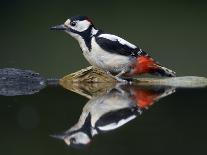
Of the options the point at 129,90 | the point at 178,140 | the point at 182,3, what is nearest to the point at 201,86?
the point at 129,90

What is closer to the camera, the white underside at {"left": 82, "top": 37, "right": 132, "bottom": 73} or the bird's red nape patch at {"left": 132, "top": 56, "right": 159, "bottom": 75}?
the white underside at {"left": 82, "top": 37, "right": 132, "bottom": 73}

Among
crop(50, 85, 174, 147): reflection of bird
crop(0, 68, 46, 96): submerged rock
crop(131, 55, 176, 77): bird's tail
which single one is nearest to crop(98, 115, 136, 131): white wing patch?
crop(50, 85, 174, 147): reflection of bird

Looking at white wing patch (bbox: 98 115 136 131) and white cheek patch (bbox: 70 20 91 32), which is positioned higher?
white cheek patch (bbox: 70 20 91 32)

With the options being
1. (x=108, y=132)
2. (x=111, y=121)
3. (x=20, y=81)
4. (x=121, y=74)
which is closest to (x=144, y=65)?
(x=121, y=74)

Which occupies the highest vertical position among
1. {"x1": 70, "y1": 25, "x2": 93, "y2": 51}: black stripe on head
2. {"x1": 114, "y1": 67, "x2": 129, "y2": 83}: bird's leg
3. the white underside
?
{"x1": 70, "y1": 25, "x2": 93, "y2": 51}: black stripe on head

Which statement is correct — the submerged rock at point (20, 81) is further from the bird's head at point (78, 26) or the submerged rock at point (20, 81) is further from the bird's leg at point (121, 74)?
the bird's leg at point (121, 74)

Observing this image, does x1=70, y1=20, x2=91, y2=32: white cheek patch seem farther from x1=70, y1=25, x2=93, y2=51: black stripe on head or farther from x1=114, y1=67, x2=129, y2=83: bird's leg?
x1=114, y1=67, x2=129, y2=83: bird's leg
